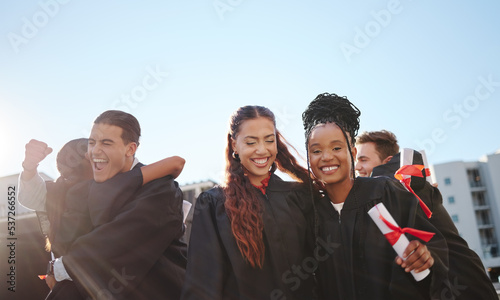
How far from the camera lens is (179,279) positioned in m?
3.03

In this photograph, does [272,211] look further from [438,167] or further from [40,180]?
[438,167]

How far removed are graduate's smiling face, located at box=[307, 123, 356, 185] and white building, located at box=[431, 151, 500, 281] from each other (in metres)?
49.6

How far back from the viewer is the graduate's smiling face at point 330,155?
2.89 m

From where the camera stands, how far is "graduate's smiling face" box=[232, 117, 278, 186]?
3014 millimetres

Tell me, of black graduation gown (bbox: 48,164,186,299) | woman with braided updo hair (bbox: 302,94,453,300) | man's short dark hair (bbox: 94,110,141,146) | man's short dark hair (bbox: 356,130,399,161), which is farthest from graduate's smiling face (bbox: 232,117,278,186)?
man's short dark hair (bbox: 356,130,399,161)

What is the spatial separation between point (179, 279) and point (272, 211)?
0.94 m

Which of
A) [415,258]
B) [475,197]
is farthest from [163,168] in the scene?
[475,197]

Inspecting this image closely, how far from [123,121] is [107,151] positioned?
30 centimetres

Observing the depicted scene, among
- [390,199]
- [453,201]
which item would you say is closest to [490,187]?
[453,201]

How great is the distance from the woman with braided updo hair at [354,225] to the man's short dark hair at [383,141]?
1472mm

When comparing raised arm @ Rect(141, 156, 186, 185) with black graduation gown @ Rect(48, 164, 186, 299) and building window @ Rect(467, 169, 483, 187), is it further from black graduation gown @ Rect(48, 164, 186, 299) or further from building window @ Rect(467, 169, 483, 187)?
building window @ Rect(467, 169, 483, 187)

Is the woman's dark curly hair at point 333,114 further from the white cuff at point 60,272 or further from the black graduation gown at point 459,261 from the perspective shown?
the white cuff at point 60,272

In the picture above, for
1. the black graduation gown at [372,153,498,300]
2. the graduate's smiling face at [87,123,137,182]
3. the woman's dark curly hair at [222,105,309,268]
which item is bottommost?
the black graduation gown at [372,153,498,300]

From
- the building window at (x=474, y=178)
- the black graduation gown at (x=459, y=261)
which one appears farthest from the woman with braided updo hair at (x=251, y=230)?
the building window at (x=474, y=178)
